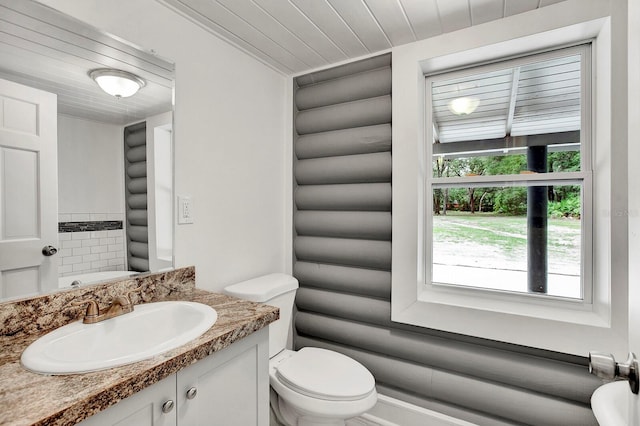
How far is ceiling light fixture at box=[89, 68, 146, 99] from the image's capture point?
1278 millimetres

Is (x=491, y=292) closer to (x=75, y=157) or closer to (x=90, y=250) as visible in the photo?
(x=90, y=250)

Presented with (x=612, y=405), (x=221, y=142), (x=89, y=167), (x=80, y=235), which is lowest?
(x=612, y=405)

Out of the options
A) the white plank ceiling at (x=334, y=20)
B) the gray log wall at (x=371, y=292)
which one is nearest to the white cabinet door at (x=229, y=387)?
the gray log wall at (x=371, y=292)

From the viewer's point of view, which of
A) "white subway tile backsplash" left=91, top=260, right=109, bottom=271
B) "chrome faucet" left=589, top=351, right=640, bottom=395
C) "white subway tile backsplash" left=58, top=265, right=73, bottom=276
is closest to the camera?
"chrome faucet" left=589, top=351, right=640, bottom=395

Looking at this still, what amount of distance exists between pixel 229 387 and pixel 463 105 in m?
1.94

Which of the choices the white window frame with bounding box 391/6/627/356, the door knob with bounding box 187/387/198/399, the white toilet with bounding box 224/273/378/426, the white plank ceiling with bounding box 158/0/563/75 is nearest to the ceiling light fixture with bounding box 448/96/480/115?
the white window frame with bounding box 391/6/627/356

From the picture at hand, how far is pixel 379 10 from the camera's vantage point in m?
1.53

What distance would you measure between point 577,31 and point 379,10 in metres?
0.94

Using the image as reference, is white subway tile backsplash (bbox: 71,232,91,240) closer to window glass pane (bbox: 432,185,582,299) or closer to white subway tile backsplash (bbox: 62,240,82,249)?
white subway tile backsplash (bbox: 62,240,82,249)

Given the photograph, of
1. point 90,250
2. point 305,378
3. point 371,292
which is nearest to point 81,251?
point 90,250

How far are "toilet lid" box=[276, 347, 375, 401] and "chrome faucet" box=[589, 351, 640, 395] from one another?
3.57 ft

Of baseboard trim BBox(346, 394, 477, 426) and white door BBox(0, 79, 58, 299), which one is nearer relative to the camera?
white door BBox(0, 79, 58, 299)

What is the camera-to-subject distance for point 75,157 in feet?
3.97

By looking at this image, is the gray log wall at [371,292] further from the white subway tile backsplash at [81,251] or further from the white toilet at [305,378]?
the white subway tile backsplash at [81,251]
